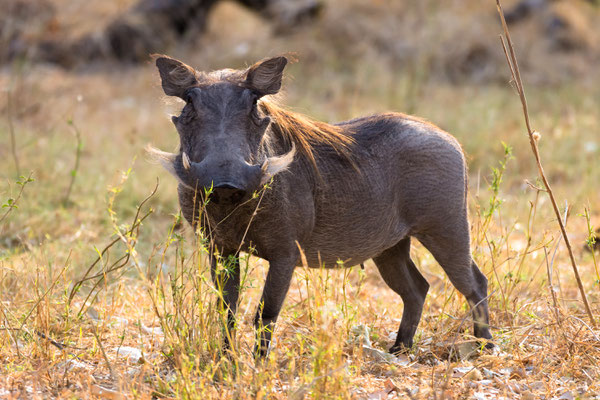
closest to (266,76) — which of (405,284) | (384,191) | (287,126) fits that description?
(287,126)

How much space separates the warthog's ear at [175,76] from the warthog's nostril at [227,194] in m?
0.51

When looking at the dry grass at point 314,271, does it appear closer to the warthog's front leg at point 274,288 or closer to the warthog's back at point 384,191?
the warthog's front leg at point 274,288

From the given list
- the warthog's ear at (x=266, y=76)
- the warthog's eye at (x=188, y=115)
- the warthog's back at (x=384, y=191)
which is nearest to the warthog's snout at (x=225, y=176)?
the warthog's eye at (x=188, y=115)

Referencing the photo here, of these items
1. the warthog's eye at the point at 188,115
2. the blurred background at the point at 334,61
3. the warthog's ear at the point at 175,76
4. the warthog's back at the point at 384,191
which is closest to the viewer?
the warthog's eye at the point at 188,115

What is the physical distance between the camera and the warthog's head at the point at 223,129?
2840 mm

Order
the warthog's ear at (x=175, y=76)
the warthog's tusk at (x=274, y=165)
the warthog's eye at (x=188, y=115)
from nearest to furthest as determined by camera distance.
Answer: the warthog's tusk at (x=274, y=165), the warthog's eye at (x=188, y=115), the warthog's ear at (x=175, y=76)

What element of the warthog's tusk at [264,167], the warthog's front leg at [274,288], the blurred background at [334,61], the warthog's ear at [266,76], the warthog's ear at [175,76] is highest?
the blurred background at [334,61]

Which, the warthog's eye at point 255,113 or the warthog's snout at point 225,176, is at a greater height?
the warthog's eye at point 255,113

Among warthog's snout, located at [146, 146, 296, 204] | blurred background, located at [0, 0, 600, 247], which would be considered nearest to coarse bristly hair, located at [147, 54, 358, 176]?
warthog's snout, located at [146, 146, 296, 204]

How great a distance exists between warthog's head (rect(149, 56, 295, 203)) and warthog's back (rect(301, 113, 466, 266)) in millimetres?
418

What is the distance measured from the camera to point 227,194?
9.57 feet

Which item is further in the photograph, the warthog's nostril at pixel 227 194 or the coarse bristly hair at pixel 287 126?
the coarse bristly hair at pixel 287 126

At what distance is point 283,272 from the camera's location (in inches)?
126

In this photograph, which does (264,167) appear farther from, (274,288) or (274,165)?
(274,288)
